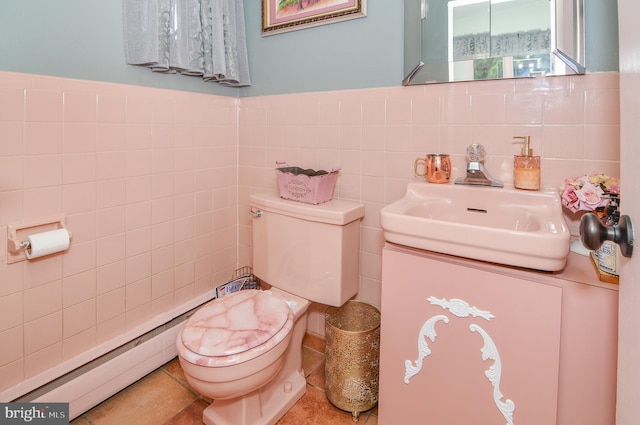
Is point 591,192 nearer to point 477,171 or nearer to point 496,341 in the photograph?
point 477,171

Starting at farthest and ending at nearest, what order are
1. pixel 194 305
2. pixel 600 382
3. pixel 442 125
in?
pixel 194 305, pixel 442 125, pixel 600 382

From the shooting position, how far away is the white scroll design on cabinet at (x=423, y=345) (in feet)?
3.53

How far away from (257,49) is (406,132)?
95cm

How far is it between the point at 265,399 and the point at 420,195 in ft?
3.31

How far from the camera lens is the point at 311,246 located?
4.83 ft

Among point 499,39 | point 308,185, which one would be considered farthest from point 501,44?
point 308,185

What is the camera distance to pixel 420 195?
1365 millimetres

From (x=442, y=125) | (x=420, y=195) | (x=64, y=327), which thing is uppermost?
(x=442, y=125)

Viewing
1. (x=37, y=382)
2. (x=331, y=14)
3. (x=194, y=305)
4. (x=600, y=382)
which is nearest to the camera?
(x=600, y=382)

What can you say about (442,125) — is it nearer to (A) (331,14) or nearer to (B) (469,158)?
(B) (469,158)

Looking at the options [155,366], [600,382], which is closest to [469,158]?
[600,382]

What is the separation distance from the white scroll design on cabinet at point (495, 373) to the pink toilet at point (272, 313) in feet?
1.95

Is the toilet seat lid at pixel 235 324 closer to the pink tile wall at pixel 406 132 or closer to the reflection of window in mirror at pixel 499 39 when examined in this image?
the pink tile wall at pixel 406 132

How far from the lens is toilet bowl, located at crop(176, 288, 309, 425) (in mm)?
1100
